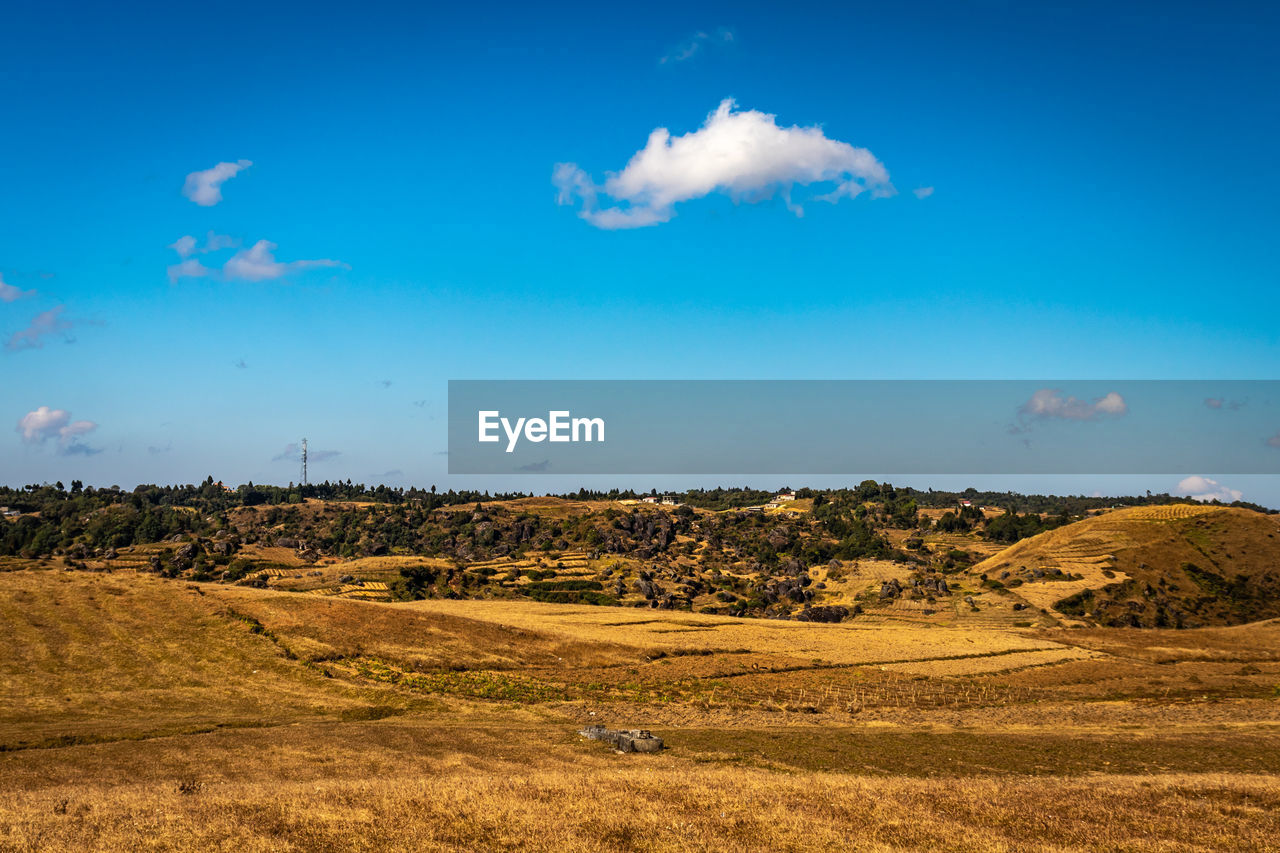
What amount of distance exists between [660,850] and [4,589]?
291 feet

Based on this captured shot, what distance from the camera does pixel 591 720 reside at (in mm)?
50469

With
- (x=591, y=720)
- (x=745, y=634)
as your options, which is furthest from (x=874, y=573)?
(x=591, y=720)

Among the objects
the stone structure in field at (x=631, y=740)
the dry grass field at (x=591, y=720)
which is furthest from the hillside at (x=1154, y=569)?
the stone structure in field at (x=631, y=740)

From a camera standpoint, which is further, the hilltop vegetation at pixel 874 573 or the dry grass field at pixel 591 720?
the hilltop vegetation at pixel 874 573

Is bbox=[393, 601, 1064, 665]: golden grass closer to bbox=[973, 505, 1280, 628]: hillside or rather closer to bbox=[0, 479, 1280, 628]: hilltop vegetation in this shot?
bbox=[0, 479, 1280, 628]: hilltop vegetation

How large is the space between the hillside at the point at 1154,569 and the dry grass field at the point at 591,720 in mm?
20542

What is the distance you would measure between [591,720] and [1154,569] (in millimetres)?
121187

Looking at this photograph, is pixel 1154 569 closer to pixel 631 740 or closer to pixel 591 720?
pixel 591 720

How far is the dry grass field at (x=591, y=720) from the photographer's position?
22.9 meters

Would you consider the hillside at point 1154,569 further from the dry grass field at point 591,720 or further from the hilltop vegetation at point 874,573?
the dry grass field at point 591,720

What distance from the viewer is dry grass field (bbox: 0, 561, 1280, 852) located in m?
22.9

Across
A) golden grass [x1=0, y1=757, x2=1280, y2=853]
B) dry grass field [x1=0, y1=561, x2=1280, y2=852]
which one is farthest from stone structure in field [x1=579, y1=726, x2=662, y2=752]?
golden grass [x1=0, y1=757, x2=1280, y2=853]

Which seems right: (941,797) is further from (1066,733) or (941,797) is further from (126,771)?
(126,771)

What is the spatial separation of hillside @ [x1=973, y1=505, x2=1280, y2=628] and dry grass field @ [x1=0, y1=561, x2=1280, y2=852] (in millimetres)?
20542
